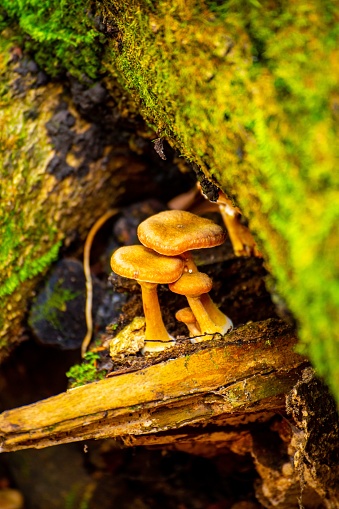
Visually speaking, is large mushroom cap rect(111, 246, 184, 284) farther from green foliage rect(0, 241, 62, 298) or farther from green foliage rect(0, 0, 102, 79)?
green foliage rect(0, 0, 102, 79)

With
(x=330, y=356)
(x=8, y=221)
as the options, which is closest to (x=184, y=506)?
(x=8, y=221)

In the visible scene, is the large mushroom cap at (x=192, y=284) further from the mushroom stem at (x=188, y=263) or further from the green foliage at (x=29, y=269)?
the green foliage at (x=29, y=269)

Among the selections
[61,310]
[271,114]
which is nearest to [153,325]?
[61,310]

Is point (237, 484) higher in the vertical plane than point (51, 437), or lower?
lower

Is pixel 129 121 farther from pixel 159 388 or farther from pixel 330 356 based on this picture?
pixel 330 356

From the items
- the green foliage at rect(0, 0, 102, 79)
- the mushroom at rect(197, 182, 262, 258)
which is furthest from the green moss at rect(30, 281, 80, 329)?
the green foliage at rect(0, 0, 102, 79)

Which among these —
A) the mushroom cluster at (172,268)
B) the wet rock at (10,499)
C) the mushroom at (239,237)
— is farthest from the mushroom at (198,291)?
the wet rock at (10,499)
